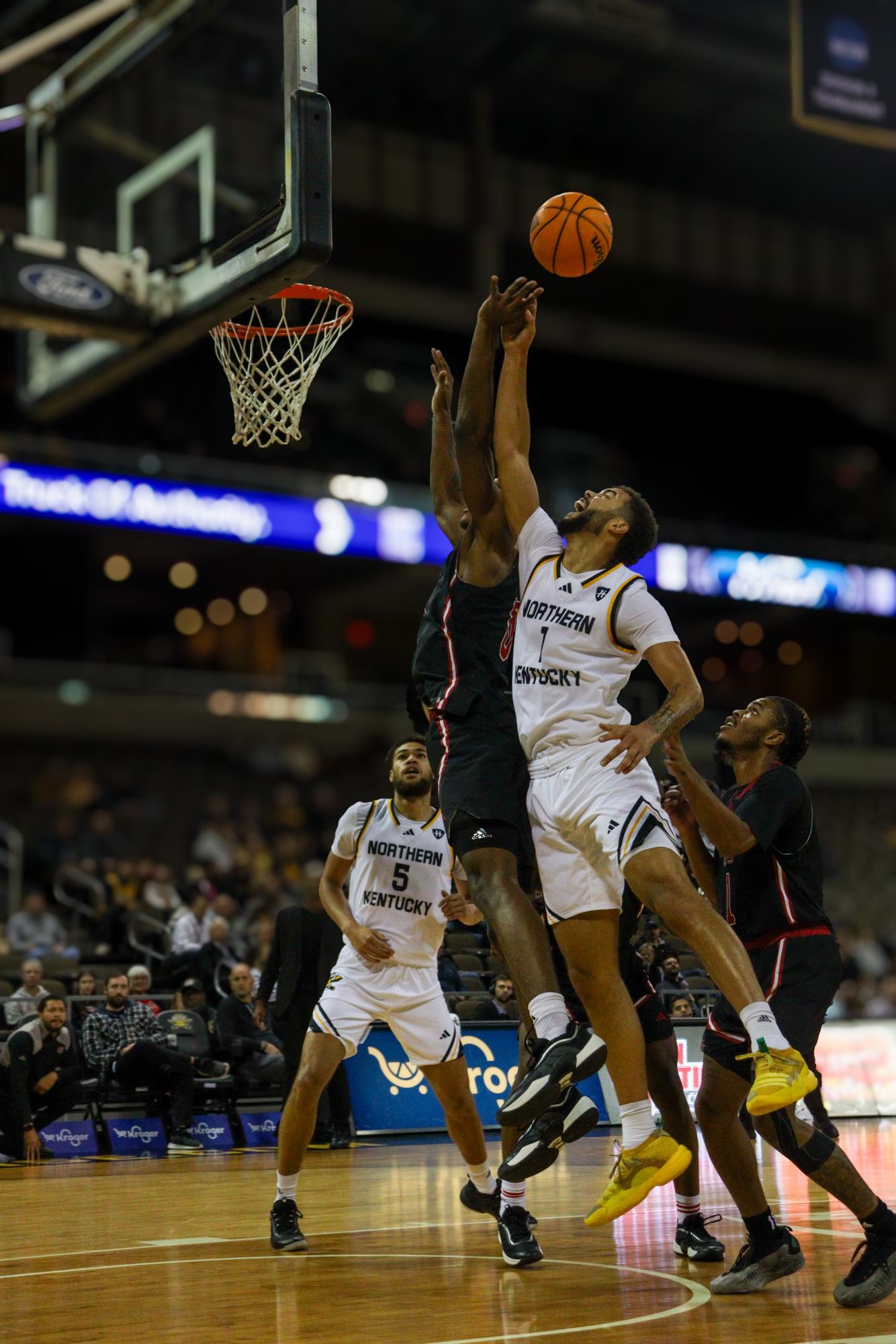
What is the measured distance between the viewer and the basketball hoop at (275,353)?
8.34 metres

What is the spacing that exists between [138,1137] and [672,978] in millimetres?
→ 4274

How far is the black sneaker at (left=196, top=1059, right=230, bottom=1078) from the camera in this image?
11.6 meters

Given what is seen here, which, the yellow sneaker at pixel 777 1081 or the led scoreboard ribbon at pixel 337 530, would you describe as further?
the led scoreboard ribbon at pixel 337 530

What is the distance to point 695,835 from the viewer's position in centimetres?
622

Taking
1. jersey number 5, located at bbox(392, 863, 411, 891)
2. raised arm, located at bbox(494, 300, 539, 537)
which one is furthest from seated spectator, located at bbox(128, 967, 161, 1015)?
raised arm, located at bbox(494, 300, 539, 537)

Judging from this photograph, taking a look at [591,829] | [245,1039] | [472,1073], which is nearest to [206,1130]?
[245,1039]

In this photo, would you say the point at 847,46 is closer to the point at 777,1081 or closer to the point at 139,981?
the point at 139,981

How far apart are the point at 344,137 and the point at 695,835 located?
25.0 m

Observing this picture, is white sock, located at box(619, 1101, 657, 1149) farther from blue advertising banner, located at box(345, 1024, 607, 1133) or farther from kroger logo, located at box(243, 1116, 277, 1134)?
kroger logo, located at box(243, 1116, 277, 1134)

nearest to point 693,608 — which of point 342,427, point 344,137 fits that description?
point 342,427

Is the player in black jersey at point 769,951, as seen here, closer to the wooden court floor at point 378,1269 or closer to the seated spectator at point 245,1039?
the wooden court floor at point 378,1269

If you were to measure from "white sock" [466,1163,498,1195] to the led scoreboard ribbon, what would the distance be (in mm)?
15347

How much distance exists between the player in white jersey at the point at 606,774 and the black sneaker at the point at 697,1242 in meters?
1.07

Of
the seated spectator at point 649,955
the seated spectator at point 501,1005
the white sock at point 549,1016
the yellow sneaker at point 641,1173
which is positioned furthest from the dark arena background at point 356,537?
the seated spectator at point 649,955
